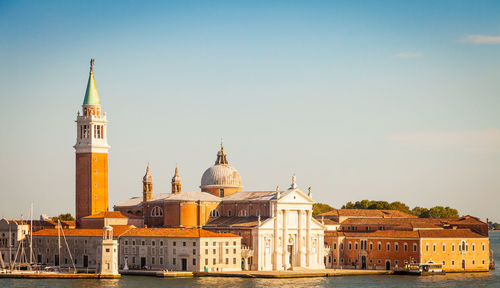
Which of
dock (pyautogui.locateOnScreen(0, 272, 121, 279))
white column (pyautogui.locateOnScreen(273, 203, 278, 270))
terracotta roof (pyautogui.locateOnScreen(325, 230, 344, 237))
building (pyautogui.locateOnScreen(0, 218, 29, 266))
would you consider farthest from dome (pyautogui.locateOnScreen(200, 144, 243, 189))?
dock (pyautogui.locateOnScreen(0, 272, 121, 279))

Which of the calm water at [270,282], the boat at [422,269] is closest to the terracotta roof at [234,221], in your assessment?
the calm water at [270,282]

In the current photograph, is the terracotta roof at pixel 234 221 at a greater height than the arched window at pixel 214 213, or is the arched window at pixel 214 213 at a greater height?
the arched window at pixel 214 213

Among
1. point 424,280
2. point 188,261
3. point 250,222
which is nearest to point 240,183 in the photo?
point 250,222

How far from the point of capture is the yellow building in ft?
271

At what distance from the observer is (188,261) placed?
77.8 meters

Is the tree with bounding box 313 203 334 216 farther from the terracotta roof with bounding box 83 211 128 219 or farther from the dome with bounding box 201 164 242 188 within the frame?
the terracotta roof with bounding box 83 211 128 219

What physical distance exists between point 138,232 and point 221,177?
521 inches

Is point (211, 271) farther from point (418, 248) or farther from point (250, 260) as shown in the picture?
point (418, 248)

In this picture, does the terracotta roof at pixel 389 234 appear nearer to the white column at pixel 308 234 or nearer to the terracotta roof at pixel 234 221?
the white column at pixel 308 234

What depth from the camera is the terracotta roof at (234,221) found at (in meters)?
83.1

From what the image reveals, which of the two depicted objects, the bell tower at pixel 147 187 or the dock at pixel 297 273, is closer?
the dock at pixel 297 273

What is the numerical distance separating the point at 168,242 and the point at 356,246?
55.0ft

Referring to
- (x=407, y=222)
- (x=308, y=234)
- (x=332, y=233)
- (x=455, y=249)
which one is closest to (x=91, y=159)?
(x=308, y=234)

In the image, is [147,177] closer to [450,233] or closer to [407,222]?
[407,222]
